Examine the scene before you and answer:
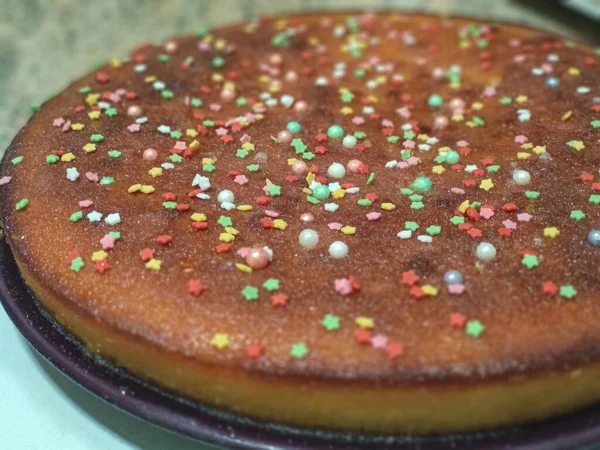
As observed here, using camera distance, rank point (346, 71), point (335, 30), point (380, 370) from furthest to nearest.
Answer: point (335, 30), point (346, 71), point (380, 370)

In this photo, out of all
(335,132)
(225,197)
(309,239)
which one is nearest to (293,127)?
(335,132)

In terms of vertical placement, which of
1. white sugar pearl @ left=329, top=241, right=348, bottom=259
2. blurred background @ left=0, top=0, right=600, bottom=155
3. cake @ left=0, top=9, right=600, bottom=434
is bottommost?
blurred background @ left=0, top=0, right=600, bottom=155

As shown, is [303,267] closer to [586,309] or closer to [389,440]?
[389,440]

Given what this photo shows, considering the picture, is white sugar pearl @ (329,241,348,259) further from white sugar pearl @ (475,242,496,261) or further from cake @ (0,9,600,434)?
white sugar pearl @ (475,242,496,261)

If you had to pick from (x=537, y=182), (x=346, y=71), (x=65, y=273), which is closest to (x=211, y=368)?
(x=65, y=273)

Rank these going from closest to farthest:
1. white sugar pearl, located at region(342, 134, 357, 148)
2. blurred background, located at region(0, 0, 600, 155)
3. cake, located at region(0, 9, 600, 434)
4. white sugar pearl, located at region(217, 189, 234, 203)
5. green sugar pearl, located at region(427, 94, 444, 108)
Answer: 1. cake, located at region(0, 9, 600, 434)
2. white sugar pearl, located at region(217, 189, 234, 203)
3. white sugar pearl, located at region(342, 134, 357, 148)
4. green sugar pearl, located at region(427, 94, 444, 108)
5. blurred background, located at region(0, 0, 600, 155)

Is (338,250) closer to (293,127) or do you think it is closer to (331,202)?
(331,202)

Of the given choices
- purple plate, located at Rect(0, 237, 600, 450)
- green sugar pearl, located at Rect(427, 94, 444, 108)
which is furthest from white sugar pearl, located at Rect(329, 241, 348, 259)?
green sugar pearl, located at Rect(427, 94, 444, 108)

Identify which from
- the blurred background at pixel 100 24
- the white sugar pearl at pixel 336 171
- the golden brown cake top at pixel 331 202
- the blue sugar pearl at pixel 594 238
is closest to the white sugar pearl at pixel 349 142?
the golden brown cake top at pixel 331 202
